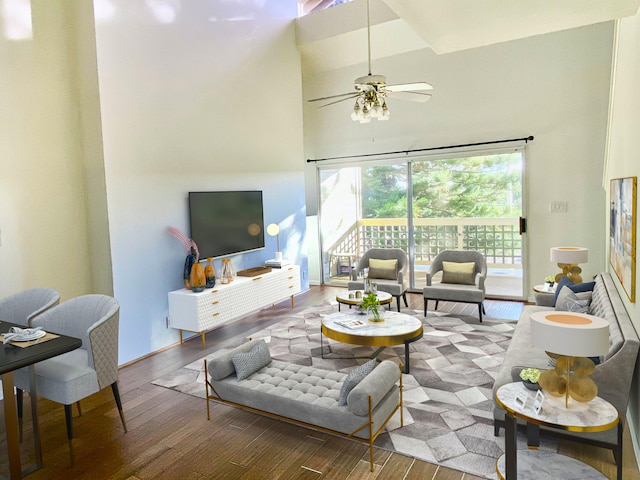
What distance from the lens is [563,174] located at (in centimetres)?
651

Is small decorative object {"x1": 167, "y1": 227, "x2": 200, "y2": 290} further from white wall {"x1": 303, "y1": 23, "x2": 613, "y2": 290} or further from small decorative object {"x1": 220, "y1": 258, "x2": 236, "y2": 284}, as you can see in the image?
white wall {"x1": 303, "y1": 23, "x2": 613, "y2": 290}

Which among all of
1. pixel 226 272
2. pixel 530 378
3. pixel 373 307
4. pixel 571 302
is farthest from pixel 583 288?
pixel 226 272

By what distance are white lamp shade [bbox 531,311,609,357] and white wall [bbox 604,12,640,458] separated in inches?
30.4

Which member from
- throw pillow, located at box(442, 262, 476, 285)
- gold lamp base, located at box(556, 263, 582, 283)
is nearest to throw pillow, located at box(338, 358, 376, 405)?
gold lamp base, located at box(556, 263, 582, 283)

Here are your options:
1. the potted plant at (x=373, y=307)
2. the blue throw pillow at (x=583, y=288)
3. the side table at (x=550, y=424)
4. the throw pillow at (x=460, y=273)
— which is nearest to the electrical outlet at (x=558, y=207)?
the throw pillow at (x=460, y=273)

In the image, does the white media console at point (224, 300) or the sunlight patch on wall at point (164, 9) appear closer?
the sunlight patch on wall at point (164, 9)

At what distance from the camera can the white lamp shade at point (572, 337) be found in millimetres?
2324

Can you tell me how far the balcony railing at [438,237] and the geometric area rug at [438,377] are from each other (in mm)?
1555

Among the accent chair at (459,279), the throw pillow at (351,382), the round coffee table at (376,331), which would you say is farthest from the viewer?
the accent chair at (459,279)

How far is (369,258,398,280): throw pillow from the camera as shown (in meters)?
6.77

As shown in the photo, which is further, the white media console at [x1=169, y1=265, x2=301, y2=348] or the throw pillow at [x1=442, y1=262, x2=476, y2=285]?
the throw pillow at [x1=442, y1=262, x2=476, y2=285]

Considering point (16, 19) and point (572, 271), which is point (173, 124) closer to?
point (16, 19)

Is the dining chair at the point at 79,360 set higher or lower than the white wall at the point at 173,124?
lower

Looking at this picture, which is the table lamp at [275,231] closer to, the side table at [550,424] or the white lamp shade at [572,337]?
the side table at [550,424]
